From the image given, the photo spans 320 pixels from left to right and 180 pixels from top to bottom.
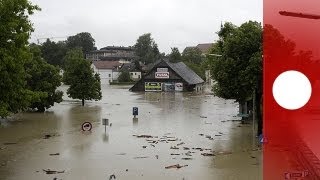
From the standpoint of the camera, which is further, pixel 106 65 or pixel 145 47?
pixel 145 47

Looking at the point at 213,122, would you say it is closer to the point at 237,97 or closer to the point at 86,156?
the point at 237,97

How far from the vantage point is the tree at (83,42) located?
154 meters

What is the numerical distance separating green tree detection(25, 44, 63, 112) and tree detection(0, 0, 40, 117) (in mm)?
31155

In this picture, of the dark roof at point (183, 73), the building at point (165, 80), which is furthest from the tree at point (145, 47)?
the building at point (165, 80)

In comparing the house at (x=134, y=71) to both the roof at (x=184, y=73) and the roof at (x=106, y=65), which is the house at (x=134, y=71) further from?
the roof at (x=184, y=73)

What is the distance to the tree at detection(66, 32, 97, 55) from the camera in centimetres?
15350

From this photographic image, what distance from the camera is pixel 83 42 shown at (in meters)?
159

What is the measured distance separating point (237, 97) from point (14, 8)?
18.3 metres

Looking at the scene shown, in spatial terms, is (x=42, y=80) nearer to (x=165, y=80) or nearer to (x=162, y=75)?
(x=162, y=75)

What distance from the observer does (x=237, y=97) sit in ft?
98.5

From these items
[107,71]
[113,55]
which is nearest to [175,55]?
[107,71]

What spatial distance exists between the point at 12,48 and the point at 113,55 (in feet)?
469
